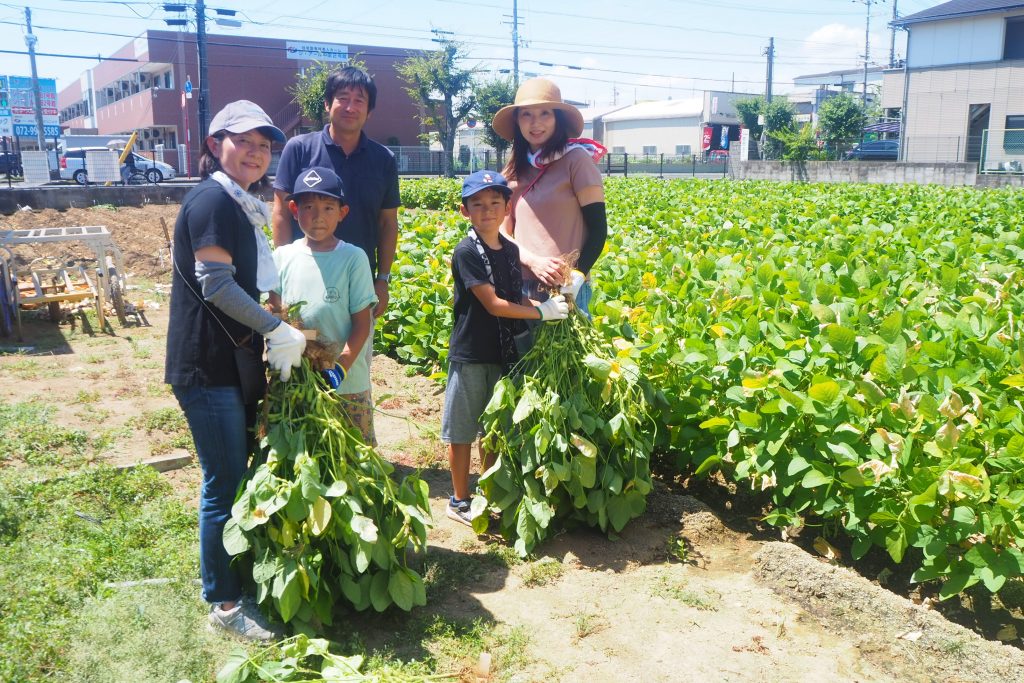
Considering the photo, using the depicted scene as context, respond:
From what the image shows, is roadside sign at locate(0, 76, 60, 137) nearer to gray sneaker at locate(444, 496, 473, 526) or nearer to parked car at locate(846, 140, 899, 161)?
parked car at locate(846, 140, 899, 161)

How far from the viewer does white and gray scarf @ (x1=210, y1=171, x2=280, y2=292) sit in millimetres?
2797

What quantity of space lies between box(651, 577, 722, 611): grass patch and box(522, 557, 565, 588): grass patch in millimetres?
394

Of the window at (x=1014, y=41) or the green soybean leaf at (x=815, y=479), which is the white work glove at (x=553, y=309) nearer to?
the green soybean leaf at (x=815, y=479)

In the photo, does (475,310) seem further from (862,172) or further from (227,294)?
(862,172)

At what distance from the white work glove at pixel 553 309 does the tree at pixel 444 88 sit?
130ft

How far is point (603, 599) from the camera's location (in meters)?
3.30

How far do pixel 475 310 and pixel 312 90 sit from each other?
39.3m

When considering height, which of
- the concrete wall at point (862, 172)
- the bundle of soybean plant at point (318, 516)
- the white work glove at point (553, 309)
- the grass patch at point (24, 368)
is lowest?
the grass patch at point (24, 368)

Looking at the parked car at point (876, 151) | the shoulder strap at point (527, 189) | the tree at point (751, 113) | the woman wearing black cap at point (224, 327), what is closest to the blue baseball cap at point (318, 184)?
the woman wearing black cap at point (224, 327)

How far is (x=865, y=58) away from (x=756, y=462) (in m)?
71.3

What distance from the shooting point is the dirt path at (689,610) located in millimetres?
2812

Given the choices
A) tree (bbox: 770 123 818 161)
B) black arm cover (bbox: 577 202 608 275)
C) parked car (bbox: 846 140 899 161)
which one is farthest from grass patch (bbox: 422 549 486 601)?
parked car (bbox: 846 140 899 161)

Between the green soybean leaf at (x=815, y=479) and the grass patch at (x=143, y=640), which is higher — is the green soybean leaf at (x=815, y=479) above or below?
above

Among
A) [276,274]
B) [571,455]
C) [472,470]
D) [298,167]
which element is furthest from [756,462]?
[298,167]
